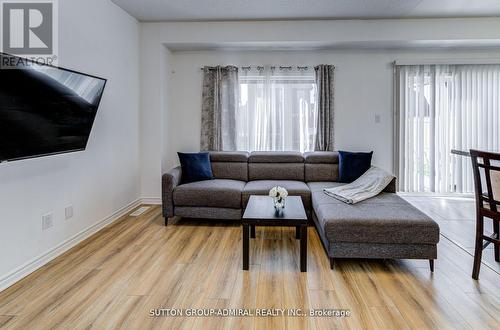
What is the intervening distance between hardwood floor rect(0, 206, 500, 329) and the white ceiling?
9.58 ft

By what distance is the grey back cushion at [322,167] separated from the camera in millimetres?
4359

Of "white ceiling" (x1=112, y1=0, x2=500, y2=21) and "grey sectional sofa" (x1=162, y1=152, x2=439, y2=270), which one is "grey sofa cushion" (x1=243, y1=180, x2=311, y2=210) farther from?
"white ceiling" (x1=112, y1=0, x2=500, y2=21)

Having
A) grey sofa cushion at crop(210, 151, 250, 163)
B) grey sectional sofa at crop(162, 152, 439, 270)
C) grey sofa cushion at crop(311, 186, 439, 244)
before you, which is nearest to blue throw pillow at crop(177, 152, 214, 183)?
grey sectional sofa at crop(162, 152, 439, 270)

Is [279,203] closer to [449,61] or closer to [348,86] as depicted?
[348,86]

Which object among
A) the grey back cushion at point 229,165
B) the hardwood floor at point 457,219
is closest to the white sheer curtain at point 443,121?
the hardwood floor at point 457,219

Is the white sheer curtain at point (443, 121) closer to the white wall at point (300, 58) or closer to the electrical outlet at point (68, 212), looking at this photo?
the white wall at point (300, 58)

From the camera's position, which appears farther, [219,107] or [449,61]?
[219,107]

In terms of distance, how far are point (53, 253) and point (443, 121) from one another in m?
5.51

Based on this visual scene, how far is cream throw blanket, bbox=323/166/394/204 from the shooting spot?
Answer: 10.3 feet

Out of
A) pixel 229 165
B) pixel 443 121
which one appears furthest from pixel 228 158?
pixel 443 121

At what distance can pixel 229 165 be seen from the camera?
4465mm

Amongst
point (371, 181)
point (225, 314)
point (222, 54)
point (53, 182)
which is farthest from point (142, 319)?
point (222, 54)

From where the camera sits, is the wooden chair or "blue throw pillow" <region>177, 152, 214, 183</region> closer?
the wooden chair

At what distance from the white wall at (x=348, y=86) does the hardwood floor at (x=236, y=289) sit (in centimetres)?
222
